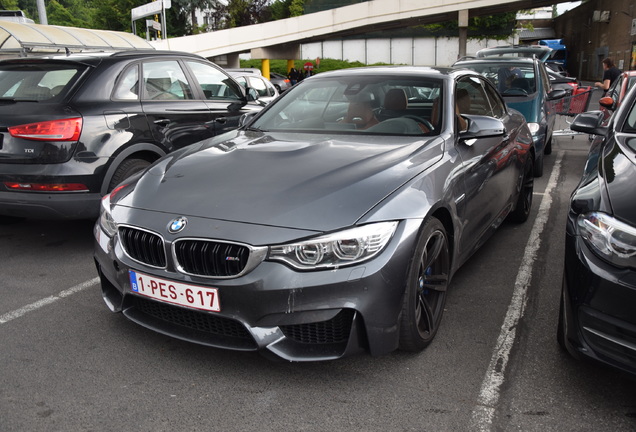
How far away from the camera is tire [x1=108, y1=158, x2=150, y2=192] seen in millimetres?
4857

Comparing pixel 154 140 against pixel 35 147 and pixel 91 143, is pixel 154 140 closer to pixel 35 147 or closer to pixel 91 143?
pixel 91 143

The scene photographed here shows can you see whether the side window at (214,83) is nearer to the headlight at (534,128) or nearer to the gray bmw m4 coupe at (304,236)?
the gray bmw m4 coupe at (304,236)

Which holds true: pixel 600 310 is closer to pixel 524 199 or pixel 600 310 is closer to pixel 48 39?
pixel 524 199

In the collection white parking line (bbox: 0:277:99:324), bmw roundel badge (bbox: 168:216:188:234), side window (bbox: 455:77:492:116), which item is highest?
side window (bbox: 455:77:492:116)

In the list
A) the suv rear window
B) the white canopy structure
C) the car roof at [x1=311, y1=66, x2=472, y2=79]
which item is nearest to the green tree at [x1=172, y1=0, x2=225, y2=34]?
the white canopy structure

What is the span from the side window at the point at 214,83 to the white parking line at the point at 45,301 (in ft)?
8.86

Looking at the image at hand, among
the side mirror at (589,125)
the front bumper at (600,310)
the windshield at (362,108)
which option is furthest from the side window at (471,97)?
the front bumper at (600,310)

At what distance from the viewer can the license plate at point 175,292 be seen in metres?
2.64

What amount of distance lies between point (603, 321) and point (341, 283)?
1099mm

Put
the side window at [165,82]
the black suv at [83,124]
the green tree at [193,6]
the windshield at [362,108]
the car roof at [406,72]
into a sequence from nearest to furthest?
the windshield at [362,108], the car roof at [406,72], the black suv at [83,124], the side window at [165,82], the green tree at [193,6]

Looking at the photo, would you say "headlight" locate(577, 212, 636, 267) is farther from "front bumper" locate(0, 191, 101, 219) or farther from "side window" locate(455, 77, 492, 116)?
"front bumper" locate(0, 191, 101, 219)

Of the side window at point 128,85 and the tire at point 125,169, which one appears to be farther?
the side window at point 128,85

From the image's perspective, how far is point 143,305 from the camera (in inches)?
117

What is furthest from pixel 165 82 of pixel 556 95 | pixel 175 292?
pixel 556 95
